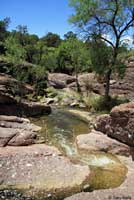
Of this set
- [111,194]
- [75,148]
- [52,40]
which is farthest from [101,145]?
[52,40]

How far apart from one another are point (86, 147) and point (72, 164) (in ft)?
8.07

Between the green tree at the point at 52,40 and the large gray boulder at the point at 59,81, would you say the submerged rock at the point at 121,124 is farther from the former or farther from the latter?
the green tree at the point at 52,40

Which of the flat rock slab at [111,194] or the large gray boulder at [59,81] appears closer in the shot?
the flat rock slab at [111,194]

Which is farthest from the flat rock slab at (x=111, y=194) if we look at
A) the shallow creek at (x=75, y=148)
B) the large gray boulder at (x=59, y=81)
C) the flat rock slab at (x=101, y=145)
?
the large gray boulder at (x=59, y=81)

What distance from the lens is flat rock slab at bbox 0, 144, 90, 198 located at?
31.2 ft

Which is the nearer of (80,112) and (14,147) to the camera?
(14,147)

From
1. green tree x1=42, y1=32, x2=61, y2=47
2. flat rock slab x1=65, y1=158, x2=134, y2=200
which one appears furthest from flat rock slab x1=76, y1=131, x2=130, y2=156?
green tree x1=42, y1=32, x2=61, y2=47

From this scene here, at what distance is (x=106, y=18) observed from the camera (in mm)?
26609

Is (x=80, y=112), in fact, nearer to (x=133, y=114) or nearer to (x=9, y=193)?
(x=133, y=114)

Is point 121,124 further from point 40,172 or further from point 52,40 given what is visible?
point 52,40

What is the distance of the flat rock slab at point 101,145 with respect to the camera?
13.7 m

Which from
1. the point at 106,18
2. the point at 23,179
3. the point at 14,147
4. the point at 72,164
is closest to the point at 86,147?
the point at 72,164

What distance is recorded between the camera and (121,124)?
14.6 m

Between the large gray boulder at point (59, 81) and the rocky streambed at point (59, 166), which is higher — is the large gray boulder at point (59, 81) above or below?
above
